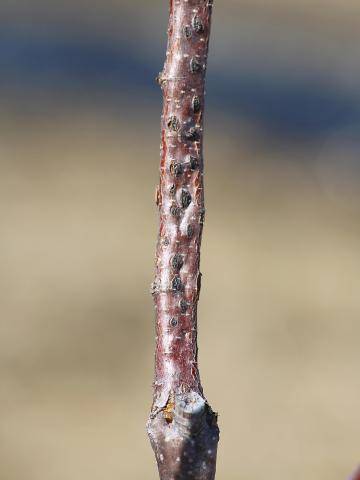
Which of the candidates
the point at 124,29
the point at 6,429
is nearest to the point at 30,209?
the point at 6,429

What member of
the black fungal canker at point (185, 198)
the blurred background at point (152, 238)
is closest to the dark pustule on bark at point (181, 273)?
the black fungal canker at point (185, 198)

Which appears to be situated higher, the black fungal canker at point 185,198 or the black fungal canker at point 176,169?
the black fungal canker at point 176,169

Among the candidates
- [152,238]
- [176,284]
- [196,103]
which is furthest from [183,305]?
[152,238]

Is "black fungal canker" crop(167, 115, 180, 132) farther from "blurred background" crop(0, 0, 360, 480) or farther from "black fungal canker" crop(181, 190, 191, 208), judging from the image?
"blurred background" crop(0, 0, 360, 480)

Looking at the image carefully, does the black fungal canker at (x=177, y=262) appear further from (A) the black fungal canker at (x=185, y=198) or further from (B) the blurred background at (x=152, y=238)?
(B) the blurred background at (x=152, y=238)

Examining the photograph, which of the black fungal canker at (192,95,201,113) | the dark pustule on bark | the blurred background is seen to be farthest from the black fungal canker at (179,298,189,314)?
the blurred background

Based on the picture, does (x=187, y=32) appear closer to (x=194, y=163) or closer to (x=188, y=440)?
(x=194, y=163)

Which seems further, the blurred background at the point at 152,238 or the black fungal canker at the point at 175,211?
the blurred background at the point at 152,238
